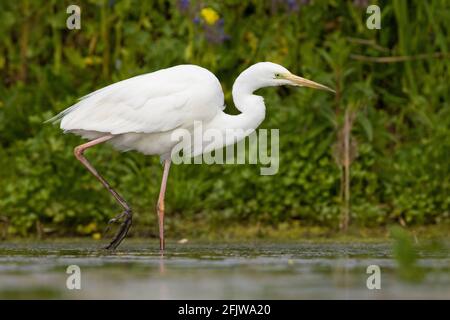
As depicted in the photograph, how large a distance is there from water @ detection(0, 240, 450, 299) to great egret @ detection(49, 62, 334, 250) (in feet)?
2.51

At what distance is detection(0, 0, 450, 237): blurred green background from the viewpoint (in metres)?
9.74

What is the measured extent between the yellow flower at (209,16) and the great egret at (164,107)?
6.98 feet

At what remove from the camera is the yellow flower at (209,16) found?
35.5 ft

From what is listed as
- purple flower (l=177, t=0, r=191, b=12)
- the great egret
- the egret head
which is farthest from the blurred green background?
the egret head

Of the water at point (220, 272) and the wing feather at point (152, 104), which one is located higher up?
the wing feather at point (152, 104)

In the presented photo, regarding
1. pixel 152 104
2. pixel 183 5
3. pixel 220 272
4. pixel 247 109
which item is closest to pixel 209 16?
pixel 183 5

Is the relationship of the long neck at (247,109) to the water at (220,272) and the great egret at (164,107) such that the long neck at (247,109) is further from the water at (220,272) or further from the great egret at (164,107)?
the water at (220,272)

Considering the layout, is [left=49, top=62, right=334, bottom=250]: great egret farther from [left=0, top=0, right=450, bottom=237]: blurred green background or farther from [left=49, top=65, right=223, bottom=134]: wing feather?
[left=0, top=0, right=450, bottom=237]: blurred green background

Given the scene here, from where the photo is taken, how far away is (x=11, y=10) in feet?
37.6

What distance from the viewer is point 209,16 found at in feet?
35.6

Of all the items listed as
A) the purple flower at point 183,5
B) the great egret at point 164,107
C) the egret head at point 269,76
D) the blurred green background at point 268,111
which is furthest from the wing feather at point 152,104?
the purple flower at point 183,5

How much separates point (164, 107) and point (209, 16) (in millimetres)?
2520

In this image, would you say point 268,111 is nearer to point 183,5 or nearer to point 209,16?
point 209,16

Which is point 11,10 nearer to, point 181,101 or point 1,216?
point 1,216
